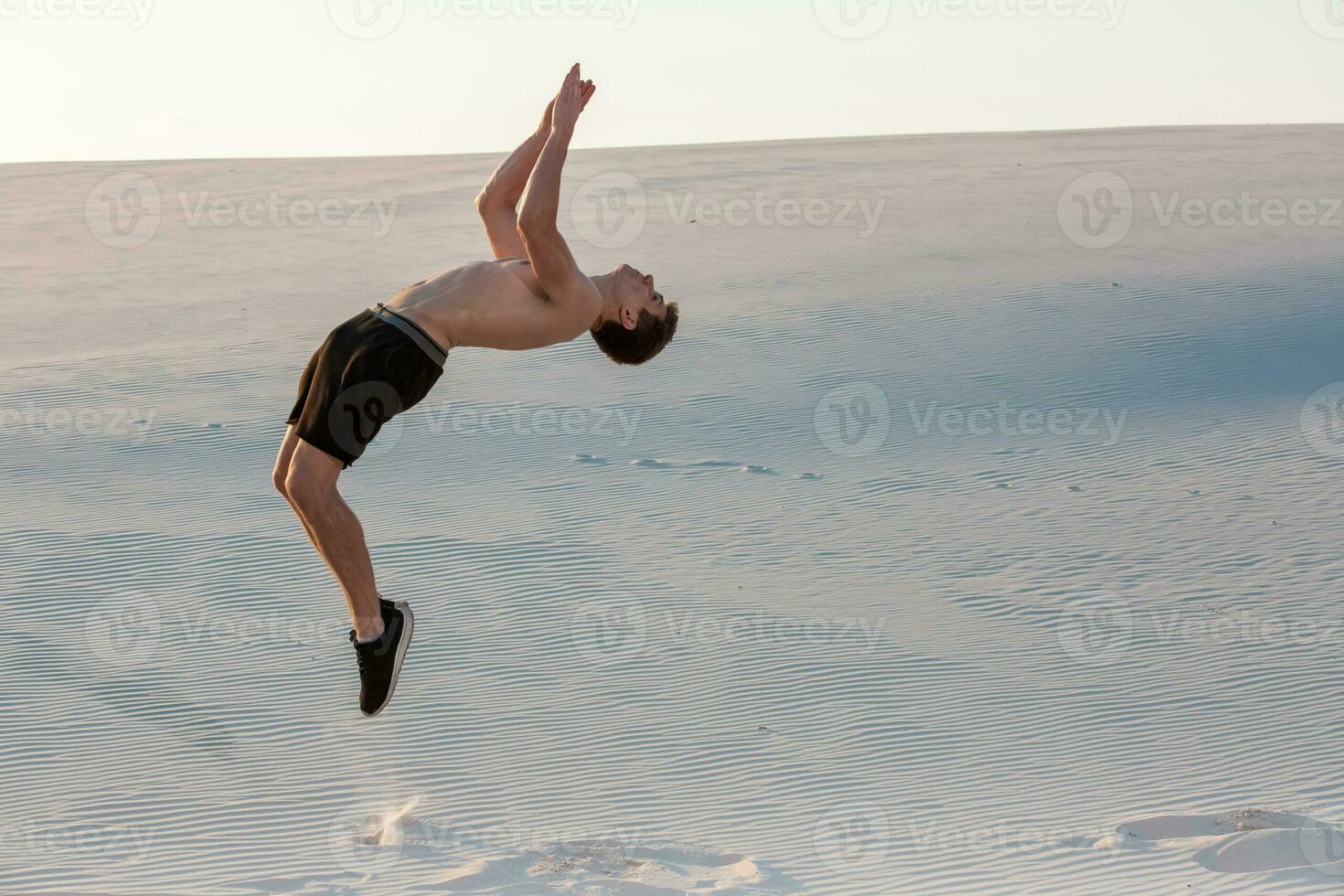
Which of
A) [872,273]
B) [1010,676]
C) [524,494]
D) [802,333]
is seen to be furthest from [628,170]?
[1010,676]

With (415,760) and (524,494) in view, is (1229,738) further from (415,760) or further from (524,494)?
(524,494)

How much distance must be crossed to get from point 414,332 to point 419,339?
0.03 meters

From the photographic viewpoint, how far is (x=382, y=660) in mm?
5242

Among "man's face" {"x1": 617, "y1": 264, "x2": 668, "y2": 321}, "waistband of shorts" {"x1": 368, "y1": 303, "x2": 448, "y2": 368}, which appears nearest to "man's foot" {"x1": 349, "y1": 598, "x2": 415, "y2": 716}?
"waistband of shorts" {"x1": 368, "y1": 303, "x2": 448, "y2": 368}

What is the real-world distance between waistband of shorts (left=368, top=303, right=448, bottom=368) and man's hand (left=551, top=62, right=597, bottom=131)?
2.71 feet

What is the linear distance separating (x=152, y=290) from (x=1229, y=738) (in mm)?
17316

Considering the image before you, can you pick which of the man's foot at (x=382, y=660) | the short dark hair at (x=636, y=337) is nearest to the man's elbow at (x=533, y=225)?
the short dark hair at (x=636, y=337)

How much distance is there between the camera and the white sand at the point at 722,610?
7.34 m

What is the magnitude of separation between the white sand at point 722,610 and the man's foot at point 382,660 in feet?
6.41

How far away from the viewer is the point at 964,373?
15781 millimetres

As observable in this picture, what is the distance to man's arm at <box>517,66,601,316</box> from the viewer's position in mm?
4707

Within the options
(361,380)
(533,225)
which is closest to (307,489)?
(361,380)

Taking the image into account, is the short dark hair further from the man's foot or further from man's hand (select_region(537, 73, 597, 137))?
the man's foot

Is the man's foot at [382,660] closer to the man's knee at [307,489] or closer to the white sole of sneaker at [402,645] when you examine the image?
the white sole of sneaker at [402,645]
